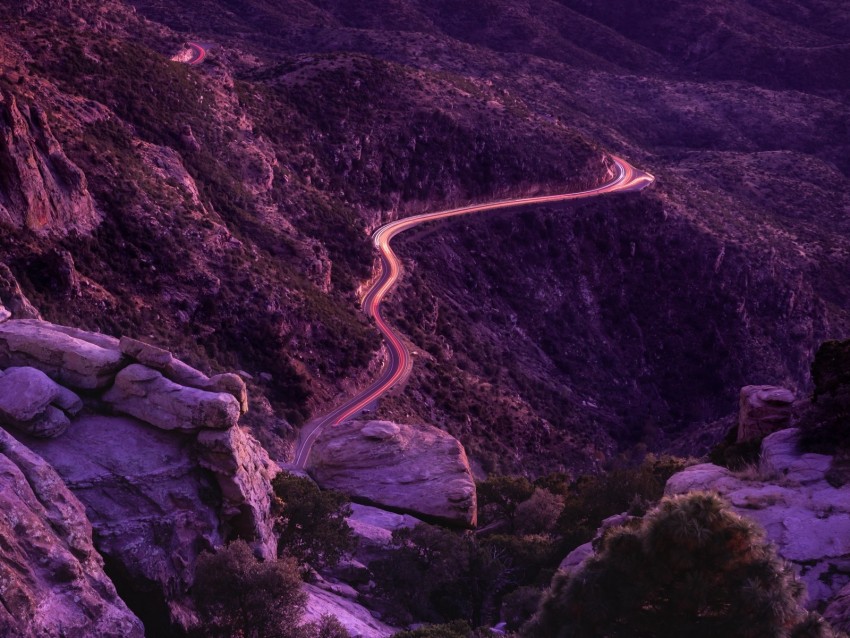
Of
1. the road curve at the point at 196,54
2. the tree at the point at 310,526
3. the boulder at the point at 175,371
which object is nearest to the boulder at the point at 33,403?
the boulder at the point at 175,371

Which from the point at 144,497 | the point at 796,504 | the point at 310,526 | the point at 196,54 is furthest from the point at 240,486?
the point at 196,54

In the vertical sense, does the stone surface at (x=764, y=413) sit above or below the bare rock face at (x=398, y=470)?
above

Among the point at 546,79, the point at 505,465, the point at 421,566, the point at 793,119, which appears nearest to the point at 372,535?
the point at 421,566

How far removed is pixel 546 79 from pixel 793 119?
162 feet

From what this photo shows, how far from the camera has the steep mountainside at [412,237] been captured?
5194cm

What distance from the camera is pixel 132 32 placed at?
9838cm

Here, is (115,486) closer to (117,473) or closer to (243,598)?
(117,473)

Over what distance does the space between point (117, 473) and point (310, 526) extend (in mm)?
7623

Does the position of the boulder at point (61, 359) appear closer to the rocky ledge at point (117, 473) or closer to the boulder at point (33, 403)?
the rocky ledge at point (117, 473)

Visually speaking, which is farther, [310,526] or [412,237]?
[412,237]

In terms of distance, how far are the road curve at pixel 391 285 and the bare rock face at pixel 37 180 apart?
1728cm

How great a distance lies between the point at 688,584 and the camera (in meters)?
14.7

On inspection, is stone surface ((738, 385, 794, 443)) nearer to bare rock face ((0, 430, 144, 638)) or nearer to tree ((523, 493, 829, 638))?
tree ((523, 493, 829, 638))

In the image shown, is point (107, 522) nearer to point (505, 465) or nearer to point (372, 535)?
point (372, 535)
